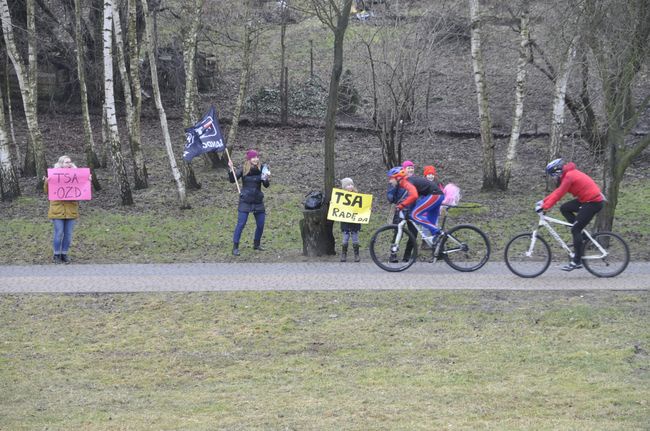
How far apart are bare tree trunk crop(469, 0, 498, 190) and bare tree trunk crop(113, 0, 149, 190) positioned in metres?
7.99

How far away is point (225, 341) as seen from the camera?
34.8 feet

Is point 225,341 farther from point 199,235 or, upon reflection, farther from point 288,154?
point 288,154

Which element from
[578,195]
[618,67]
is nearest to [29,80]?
[618,67]

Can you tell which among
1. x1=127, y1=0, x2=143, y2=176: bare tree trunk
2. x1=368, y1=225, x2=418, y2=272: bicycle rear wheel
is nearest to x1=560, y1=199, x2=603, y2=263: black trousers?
x1=368, y1=225, x2=418, y2=272: bicycle rear wheel

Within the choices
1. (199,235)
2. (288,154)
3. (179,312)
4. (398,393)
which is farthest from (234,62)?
(398,393)

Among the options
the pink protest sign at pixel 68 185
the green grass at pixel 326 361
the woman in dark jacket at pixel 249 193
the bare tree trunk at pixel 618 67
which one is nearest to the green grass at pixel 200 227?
the woman in dark jacket at pixel 249 193

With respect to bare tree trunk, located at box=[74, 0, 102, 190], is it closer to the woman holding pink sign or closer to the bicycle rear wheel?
the woman holding pink sign

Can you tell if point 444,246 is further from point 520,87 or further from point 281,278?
point 520,87

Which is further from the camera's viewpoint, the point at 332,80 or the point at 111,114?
the point at 111,114

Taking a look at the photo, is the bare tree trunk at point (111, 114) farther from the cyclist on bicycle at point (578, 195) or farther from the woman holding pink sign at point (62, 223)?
the cyclist on bicycle at point (578, 195)

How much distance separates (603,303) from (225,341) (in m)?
4.89

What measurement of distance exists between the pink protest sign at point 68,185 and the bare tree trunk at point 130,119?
18.6 feet

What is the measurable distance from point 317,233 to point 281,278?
6.15ft

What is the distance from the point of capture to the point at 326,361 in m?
Result: 9.76
